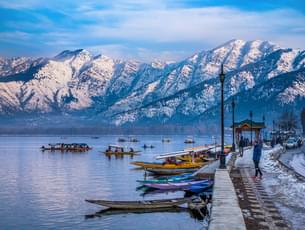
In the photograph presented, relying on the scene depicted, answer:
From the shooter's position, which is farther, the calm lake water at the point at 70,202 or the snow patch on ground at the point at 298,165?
the snow patch on ground at the point at 298,165

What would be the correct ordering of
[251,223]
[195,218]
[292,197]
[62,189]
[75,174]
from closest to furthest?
[251,223] → [292,197] → [195,218] → [62,189] → [75,174]

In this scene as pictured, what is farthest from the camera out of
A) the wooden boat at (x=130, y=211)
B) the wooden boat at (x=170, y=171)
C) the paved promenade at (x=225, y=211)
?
the wooden boat at (x=170, y=171)

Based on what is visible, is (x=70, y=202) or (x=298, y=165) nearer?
(x=70, y=202)

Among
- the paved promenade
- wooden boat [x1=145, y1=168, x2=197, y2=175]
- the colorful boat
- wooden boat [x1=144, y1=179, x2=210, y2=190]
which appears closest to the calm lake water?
wooden boat [x1=144, y1=179, x2=210, y2=190]

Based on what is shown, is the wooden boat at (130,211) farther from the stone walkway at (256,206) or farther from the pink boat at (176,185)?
the stone walkway at (256,206)

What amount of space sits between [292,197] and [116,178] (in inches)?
1869

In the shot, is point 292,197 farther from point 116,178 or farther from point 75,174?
A: point 75,174

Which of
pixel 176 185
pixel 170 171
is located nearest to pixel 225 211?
pixel 176 185

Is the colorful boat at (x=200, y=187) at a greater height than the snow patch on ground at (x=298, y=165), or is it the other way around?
the snow patch on ground at (x=298, y=165)

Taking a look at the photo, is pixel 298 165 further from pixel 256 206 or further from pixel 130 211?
pixel 256 206

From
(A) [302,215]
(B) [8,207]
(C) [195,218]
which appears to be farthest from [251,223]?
(B) [8,207]

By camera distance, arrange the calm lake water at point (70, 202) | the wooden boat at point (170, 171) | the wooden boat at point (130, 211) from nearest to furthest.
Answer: the calm lake water at point (70, 202) → the wooden boat at point (130, 211) → the wooden boat at point (170, 171)

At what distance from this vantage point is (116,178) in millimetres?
72625

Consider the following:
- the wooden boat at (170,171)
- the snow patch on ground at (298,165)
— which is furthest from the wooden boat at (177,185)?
the wooden boat at (170,171)
